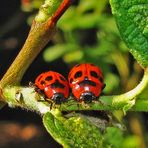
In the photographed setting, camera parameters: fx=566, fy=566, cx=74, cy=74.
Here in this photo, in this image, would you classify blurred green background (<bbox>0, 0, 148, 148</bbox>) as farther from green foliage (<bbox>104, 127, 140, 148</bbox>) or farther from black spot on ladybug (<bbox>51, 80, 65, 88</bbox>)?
black spot on ladybug (<bbox>51, 80, 65, 88</bbox>)

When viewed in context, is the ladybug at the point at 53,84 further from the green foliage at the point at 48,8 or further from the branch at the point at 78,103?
the green foliage at the point at 48,8

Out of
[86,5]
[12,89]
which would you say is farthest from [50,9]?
[86,5]

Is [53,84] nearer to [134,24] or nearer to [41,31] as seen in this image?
[41,31]

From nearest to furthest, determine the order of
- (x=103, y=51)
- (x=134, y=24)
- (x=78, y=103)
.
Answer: (x=134, y=24), (x=78, y=103), (x=103, y=51)

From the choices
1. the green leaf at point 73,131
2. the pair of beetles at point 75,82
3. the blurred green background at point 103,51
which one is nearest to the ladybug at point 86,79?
the pair of beetles at point 75,82

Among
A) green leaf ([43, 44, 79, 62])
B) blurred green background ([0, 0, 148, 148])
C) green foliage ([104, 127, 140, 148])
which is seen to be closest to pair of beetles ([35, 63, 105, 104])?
green foliage ([104, 127, 140, 148])

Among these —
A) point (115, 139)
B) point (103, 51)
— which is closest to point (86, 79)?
point (115, 139)

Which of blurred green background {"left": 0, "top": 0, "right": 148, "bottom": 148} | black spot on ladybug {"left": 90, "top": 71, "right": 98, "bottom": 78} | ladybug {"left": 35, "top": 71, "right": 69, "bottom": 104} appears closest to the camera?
ladybug {"left": 35, "top": 71, "right": 69, "bottom": 104}
